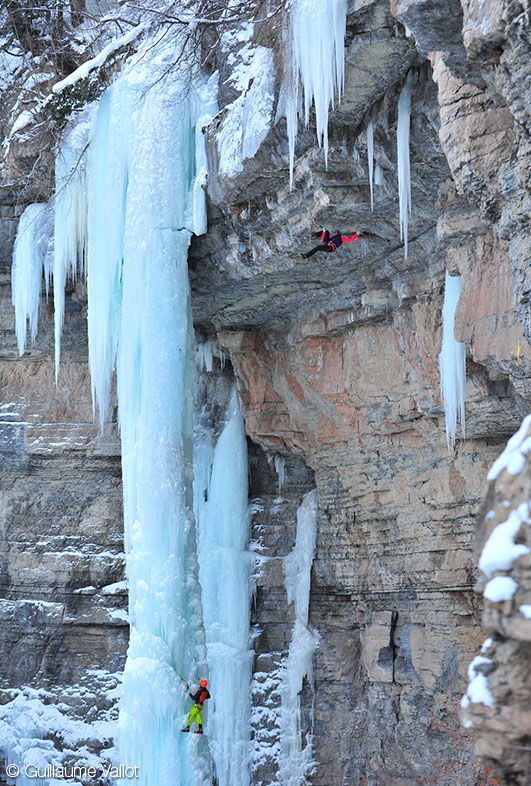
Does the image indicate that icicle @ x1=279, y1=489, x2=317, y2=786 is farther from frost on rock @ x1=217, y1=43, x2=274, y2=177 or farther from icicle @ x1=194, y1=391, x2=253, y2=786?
frost on rock @ x1=217, y1=43, x2=274, y2=177

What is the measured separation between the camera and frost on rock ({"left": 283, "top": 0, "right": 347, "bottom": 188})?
5.54 m

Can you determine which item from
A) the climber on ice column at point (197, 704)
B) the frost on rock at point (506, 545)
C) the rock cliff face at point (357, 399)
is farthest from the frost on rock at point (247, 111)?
the frost on rock at point (506, 545)

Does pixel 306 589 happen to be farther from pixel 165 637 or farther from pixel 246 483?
pixel 165 637

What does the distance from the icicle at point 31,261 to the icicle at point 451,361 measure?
4.28 m

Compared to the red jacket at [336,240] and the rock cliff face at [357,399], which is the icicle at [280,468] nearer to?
the rock cliff face at [357,399]

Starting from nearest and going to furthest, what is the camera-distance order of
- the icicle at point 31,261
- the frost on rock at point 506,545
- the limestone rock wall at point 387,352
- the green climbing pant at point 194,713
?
1. the frost on rock at point 506,545
2. the limestone rock wall at point 387,352
3. the green climbing pant at point 194,713
4. the icicle at point 31,261

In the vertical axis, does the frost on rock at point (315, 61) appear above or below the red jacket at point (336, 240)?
above

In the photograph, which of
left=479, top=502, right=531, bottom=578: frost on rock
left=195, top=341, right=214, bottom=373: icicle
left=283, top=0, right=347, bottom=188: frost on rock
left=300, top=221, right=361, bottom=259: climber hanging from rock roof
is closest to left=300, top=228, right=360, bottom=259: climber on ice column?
left=300, top=221, right=361, bottom=259: climber hanging from rock roof

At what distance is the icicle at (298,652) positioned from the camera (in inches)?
403

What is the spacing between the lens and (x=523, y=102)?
4125 mm

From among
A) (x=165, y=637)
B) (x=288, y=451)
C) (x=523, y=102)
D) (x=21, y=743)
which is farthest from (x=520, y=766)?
(x=21, y=743)

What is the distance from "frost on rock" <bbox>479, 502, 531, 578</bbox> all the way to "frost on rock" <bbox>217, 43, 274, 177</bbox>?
442 cm

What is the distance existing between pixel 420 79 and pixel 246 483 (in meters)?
5.95

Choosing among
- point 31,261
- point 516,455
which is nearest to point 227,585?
point 31,261
